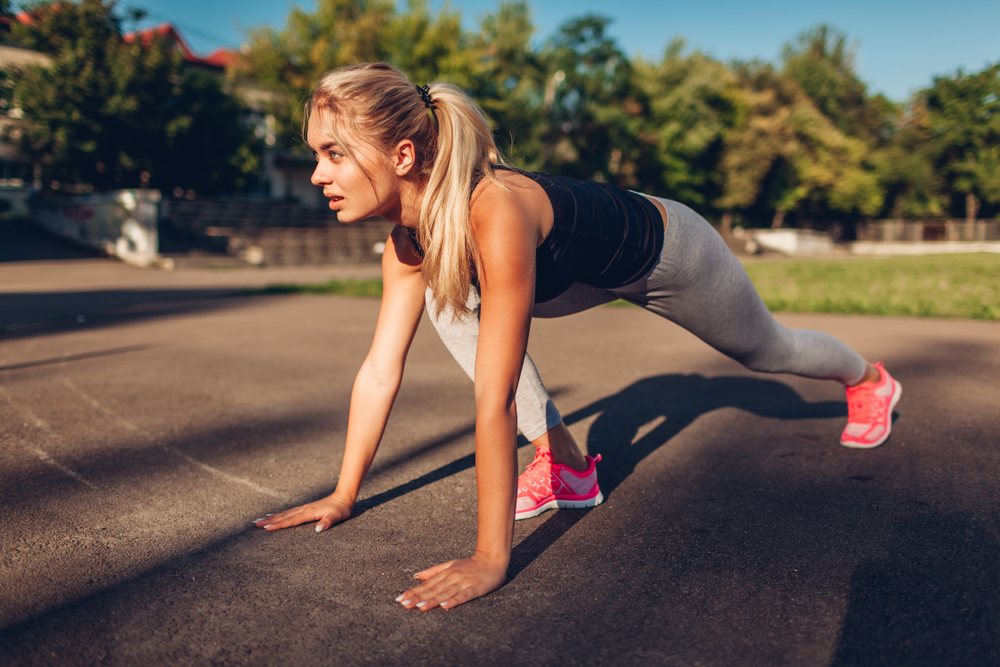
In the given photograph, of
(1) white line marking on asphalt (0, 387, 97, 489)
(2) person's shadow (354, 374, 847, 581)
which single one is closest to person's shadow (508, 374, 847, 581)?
(2) person's shadow (354, 374, 847, 581)

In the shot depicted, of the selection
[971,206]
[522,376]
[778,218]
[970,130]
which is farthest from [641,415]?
[971,206]

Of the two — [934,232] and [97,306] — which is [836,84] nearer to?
[934,232]

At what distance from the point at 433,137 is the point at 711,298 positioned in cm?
114

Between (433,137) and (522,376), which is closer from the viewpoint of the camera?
(433,137)

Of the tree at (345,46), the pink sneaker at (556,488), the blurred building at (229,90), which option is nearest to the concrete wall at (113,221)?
the blurred building at (229,90)

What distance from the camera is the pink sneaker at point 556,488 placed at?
2381 mm

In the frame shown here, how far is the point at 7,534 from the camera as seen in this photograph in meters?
2.14

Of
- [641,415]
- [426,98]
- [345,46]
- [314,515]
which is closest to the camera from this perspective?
[426,98]

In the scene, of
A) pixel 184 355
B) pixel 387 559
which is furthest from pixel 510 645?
pixel 184 355

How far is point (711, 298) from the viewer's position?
2.34 meters

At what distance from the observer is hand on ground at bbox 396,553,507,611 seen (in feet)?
5.57

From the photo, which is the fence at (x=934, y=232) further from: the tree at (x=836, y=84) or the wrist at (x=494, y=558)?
the wrist at (x=494, y=558)

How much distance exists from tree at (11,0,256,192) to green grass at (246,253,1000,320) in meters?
16.3

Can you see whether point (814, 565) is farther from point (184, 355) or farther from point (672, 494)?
point (184, 355)
